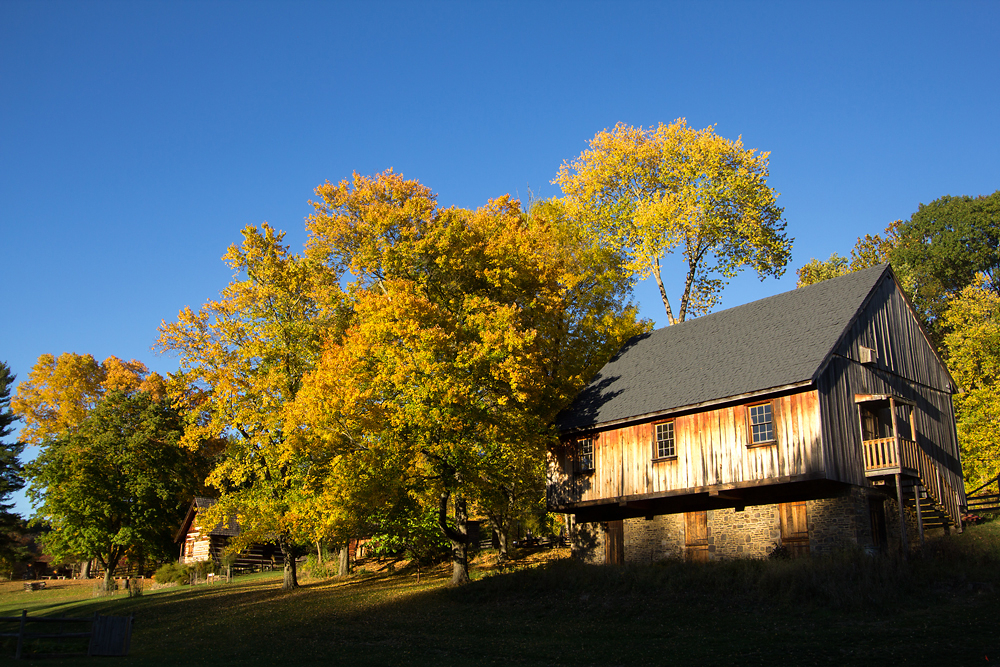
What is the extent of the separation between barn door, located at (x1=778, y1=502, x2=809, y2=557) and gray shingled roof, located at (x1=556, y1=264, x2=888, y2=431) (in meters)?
4.04

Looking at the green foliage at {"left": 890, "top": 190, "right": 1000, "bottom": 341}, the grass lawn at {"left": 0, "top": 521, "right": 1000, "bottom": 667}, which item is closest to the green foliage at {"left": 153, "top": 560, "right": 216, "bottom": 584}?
the grass lawn at {"left": 0, "top": 521, "right": 1000, "bottom": 667}

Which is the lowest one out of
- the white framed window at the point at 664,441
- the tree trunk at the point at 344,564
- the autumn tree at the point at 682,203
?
the tree trunk at the point at 344,564

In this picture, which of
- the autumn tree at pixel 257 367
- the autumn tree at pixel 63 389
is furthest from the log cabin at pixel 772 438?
the autumn tree at pixel 63 389

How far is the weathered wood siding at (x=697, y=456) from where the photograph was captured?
78.1 feet

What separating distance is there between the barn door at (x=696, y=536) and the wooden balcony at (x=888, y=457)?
226 inches

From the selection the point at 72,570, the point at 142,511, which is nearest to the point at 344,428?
the point at 142,511

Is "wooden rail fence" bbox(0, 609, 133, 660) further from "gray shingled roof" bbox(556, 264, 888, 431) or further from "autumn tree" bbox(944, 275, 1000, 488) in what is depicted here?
"autumn tree" bbox(944, 275, 1000, 488)

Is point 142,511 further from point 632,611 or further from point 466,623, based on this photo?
point 632,611

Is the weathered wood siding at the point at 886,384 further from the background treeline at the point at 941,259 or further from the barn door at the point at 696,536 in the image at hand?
the background treeline at the point at 941,259

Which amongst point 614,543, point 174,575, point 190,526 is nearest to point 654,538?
point 614,543

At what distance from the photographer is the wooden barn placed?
5091 cm

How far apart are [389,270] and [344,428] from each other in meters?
8.48

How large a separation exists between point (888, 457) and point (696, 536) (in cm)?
696

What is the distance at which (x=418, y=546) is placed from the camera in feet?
116
